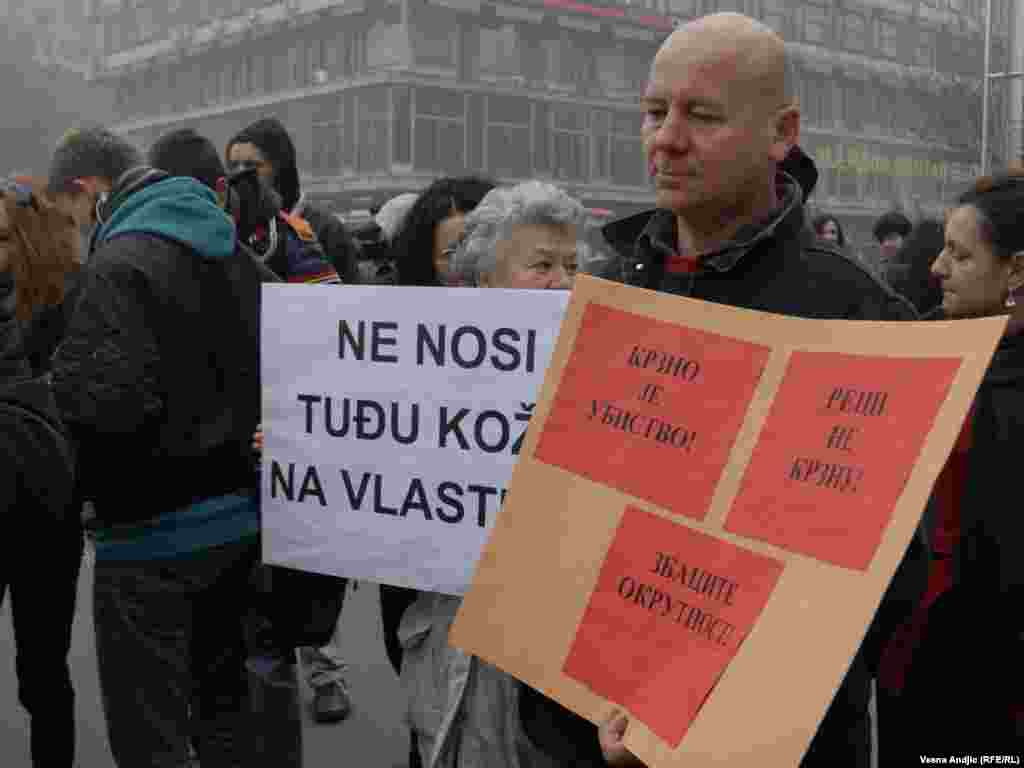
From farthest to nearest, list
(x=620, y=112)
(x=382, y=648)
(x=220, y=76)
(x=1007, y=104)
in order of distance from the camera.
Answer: (x=220, y=76)
(x=620, y=112)
(x=1007, y=104)
(x=382, y=648)

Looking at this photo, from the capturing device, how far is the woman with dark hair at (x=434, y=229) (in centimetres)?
329

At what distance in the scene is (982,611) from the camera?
2.34m

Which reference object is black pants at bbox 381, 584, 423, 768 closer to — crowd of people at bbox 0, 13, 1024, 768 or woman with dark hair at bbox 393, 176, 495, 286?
crowd of people at bbox 0, 13, 1024, 768

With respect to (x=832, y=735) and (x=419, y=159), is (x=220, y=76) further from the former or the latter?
(x=832, y=735)

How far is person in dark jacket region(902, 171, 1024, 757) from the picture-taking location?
2316 millimetres

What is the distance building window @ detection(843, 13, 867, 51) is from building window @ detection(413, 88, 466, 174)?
17.8 m

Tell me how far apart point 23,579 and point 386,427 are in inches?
58.1

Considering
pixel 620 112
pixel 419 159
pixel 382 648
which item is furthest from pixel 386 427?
pixel 620 112

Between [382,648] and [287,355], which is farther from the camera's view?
[382,648]

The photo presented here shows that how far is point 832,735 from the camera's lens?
1727mm

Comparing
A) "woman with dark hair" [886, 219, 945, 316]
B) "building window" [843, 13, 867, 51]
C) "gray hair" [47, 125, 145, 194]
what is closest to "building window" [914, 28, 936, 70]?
"building window" [843, 13, 867, 51]

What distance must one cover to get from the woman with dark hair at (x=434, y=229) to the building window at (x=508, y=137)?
3609 centimetres

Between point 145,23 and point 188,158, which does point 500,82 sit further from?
point 188,158

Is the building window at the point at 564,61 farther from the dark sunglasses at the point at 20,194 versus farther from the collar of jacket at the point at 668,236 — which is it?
the collar of jacket at the point at 668,236
